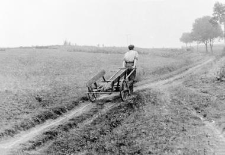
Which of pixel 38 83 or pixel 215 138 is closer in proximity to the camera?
pixel 215 138

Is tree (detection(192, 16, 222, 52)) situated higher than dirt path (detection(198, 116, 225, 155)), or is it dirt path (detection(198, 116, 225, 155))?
tree (detection(192, 16, 222, 52))

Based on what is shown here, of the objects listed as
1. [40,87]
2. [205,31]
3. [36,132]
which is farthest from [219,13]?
[36,132]

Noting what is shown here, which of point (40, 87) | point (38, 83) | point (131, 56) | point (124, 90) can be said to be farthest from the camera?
point (38, 83)

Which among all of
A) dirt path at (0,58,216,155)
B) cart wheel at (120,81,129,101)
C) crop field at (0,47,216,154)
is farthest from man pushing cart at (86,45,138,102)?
dirt path at (0,58,216,155)

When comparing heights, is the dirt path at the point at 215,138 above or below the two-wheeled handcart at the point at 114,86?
below

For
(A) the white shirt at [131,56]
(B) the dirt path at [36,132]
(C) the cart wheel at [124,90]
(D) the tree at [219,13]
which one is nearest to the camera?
(B) the dirt path at [36,132]

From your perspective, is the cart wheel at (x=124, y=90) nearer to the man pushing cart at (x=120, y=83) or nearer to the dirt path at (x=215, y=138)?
the man pushing cart at (x=120, y=83)

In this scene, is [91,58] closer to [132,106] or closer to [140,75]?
[140,75]

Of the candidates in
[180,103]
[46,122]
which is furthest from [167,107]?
[46,122]

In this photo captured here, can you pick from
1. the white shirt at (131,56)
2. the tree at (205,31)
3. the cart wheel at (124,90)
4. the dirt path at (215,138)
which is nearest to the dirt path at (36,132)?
the dirt path at (215,138)

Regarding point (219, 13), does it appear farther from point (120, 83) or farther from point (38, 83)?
point (120, 83)

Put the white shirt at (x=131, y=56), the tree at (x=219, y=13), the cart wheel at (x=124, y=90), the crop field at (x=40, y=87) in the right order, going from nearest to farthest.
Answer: the crop field at (x=40, y=87) → the cart wheel at (x=124, y=90) → the white shirt at (x=131, y=56) → the tree at (x=219, y=13)

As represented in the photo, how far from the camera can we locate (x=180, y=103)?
47.0 ft

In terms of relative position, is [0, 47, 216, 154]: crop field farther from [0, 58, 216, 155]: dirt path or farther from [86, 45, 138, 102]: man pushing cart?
[86, 45, 138, 102]: man pushing cart
